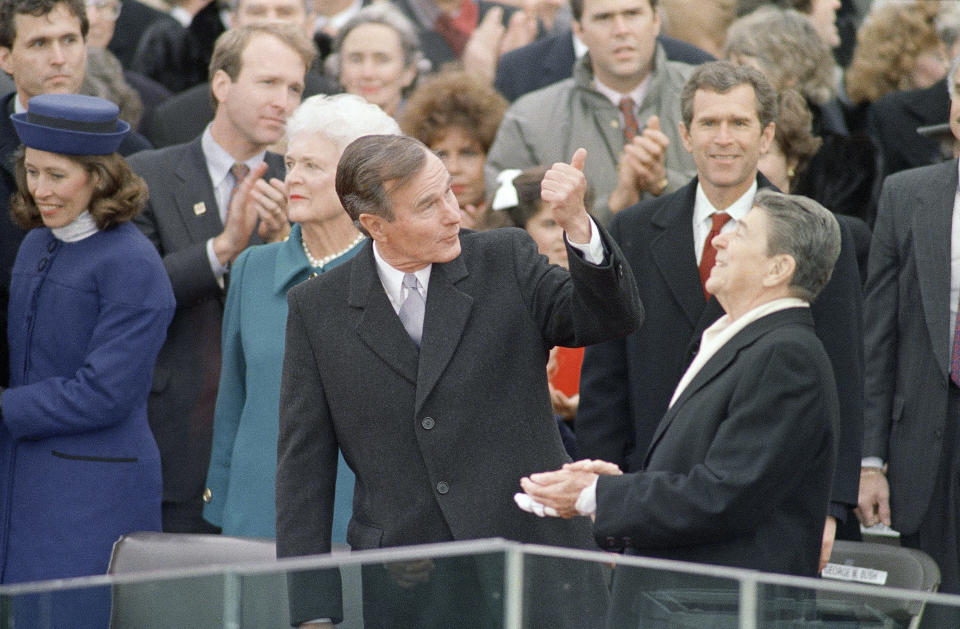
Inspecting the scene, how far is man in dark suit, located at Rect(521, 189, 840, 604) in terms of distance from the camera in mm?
3406

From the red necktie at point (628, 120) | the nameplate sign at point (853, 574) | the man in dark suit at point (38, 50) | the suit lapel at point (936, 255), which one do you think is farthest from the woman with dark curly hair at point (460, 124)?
the nameplate sign at point (853, 574)

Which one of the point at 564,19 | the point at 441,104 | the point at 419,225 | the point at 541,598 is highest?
the point at 564,19

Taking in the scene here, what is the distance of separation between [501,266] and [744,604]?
1.18m

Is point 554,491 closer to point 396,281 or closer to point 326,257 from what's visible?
point 396,281

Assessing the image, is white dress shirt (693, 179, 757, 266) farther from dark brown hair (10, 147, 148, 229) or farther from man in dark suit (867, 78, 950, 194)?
man in dark suit (867, 78, 950, 194)

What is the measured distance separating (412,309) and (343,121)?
3.84ft

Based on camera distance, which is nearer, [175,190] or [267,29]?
[175,190]

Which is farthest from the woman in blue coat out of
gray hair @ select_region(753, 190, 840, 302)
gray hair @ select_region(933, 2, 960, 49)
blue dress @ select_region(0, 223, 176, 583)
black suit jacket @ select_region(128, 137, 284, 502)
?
gray hair @ select_region(933, 2, 960, 49)

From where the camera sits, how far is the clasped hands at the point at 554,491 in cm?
342

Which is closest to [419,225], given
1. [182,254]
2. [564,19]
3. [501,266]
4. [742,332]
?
[501,266]

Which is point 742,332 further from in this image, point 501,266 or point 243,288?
point 243,288

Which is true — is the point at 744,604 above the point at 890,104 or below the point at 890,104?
below

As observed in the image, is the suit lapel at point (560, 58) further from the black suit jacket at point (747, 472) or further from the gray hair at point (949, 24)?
the black suit jacket at point (747, 472)

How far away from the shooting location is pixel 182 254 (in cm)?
524
